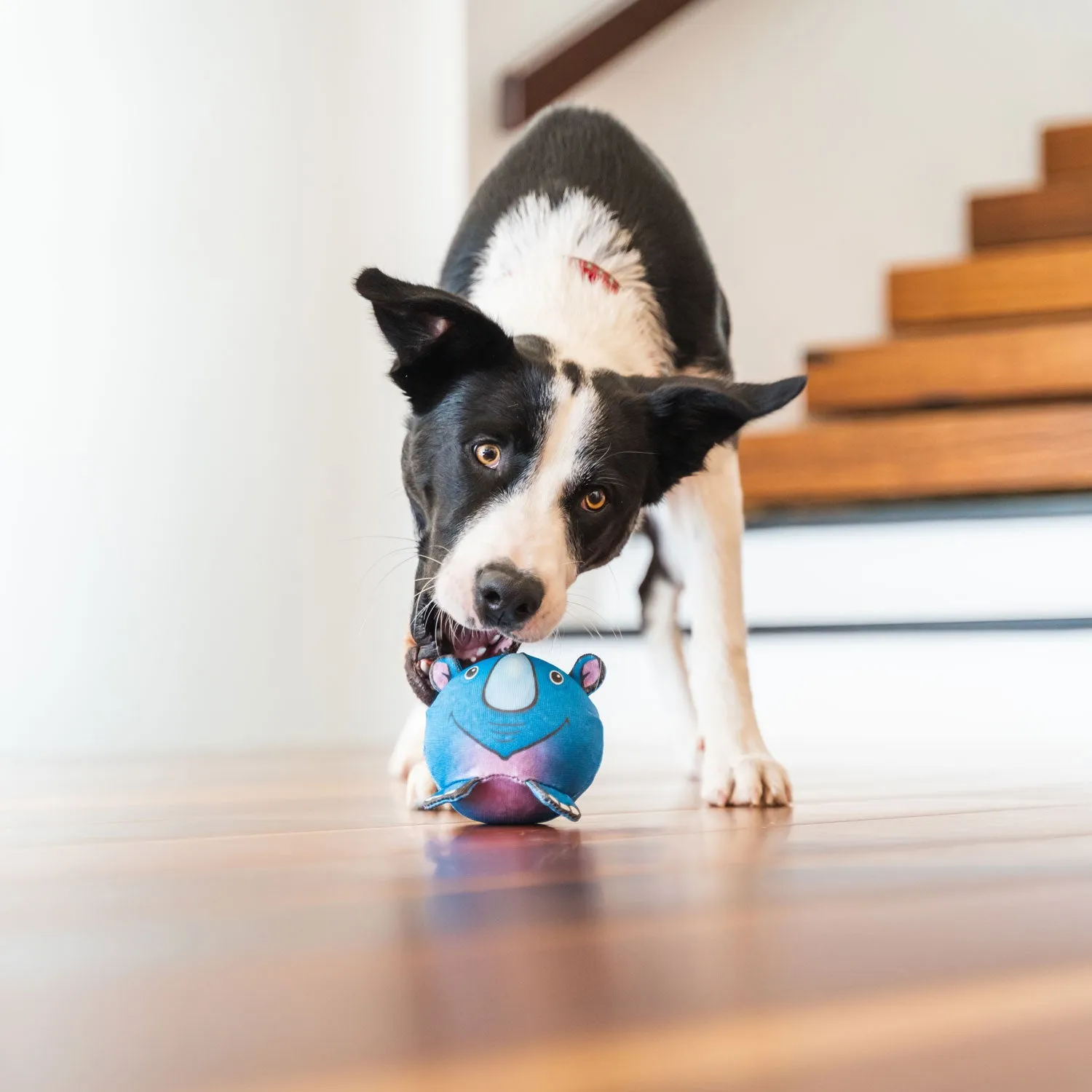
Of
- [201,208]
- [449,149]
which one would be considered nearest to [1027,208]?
[449,149]

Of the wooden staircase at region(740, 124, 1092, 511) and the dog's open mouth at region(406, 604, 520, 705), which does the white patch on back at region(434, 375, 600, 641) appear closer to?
the dog's open mouth at region(406, 604, 520, 705)

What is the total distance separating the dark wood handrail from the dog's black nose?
8.03ft

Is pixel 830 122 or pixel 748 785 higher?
pixel 830 122

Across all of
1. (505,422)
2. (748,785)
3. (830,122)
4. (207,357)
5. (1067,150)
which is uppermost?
(830,122)

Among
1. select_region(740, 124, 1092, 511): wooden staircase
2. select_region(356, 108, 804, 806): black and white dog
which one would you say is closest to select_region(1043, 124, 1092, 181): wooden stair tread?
select_region(740, 124, 1092, 511): wooden staircase

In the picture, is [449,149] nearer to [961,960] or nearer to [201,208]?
[201,208]

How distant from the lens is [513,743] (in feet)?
4.11

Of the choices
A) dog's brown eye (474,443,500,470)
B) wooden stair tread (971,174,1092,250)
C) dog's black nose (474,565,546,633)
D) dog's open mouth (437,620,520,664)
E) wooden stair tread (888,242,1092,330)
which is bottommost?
dog's open mouth (437,620,520,664)

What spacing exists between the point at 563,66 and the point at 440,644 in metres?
2.41

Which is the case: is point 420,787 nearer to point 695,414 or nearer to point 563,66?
point 695,414

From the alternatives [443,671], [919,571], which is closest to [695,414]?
[443,671]

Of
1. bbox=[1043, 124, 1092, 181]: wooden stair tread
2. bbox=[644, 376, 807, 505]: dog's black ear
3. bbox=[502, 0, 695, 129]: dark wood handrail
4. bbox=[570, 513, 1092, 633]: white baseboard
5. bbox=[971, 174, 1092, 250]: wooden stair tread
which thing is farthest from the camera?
bbox=[1043, 124, 1092, 181]: wooden stair tread

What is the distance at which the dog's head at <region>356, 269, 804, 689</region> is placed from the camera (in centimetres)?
133

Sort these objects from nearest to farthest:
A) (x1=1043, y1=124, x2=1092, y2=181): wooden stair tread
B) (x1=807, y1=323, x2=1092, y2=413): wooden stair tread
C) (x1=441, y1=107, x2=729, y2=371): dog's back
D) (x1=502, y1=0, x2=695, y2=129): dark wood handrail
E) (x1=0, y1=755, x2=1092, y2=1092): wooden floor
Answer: (x1=0, y1=755, x2=1092, y2=1092): wooden floor < (x1=441, y1=107, x2=729, y2=371): dog's back < (x1=807, y1=323, x2=1092, y2=413): wooden stair tread < (x1=502, y1=0, x2=695, y2=129): dark wood handrail < (x1=1043, y1=124, x2=1092, y2=181): wooden stair tread
